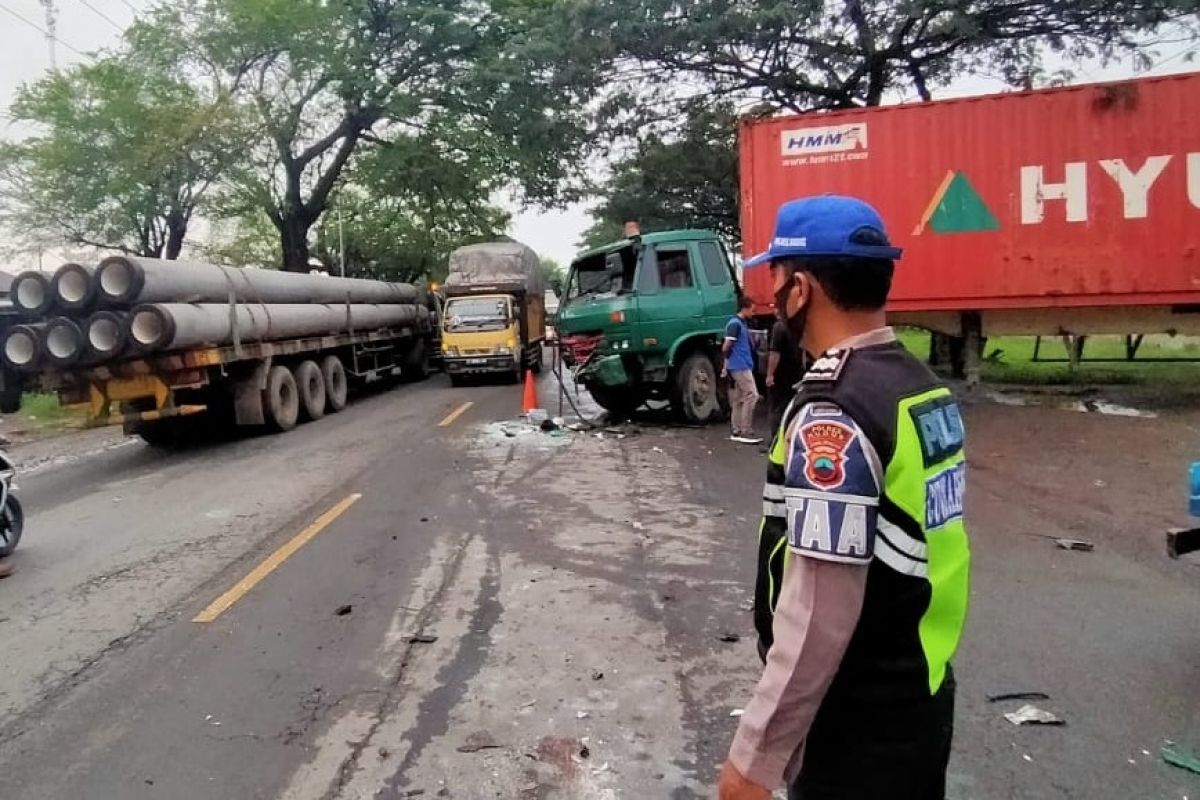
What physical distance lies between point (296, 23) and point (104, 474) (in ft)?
51.6

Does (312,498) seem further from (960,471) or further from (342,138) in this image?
(342,138)

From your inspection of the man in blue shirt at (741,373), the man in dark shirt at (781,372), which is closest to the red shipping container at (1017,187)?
the man in blue shirt at (741,373)

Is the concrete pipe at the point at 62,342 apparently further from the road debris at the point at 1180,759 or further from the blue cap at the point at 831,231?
the blue cap at the point at 831,231

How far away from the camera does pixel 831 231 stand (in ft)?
6.06

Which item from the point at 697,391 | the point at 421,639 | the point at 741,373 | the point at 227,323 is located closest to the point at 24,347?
the point at 227,323

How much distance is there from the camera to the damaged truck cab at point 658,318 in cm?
1297

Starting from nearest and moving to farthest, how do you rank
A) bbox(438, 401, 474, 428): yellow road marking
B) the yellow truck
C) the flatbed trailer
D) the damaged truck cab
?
1. the flatbed trailer
2. the damaged truck cab
3. bbox(438, 401, 474, 428): yellow road marking
4. the yellow truck

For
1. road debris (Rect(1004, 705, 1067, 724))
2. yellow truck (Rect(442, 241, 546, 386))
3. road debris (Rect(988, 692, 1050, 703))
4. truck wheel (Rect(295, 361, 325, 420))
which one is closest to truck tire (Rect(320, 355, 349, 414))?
truck wheel (Rect(295, 361, 325, 420))

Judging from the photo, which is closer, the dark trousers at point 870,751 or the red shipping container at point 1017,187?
the dark trousers at point 870,751

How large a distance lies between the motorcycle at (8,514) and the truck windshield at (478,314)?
14.0m

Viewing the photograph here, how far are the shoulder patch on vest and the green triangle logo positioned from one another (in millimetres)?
12277

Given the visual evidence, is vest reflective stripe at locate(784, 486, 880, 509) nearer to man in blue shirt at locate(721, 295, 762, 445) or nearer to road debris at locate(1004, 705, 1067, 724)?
road debris at locate(1004, 705, 1067, 724)

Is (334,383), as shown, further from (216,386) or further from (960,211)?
(960,211)

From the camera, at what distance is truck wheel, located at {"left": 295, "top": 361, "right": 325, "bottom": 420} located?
15.8m
